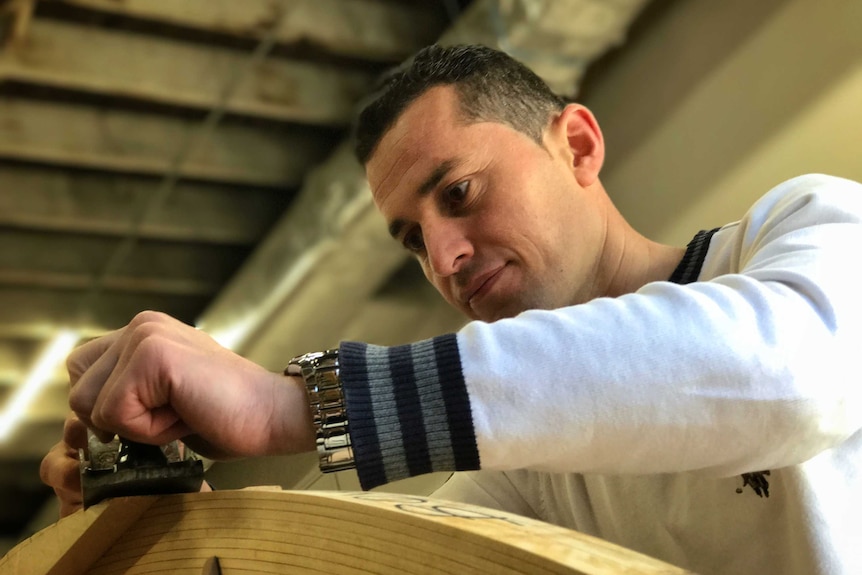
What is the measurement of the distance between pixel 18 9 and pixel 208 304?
1.52 metres

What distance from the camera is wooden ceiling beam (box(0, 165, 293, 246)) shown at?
305 cm

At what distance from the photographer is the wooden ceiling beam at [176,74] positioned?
2.52 meters

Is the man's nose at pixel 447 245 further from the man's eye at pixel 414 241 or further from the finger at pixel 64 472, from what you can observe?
the finger at pixel 64 472

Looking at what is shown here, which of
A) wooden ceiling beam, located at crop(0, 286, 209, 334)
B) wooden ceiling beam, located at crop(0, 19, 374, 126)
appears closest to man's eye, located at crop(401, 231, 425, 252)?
wooden ceiling beam, located at crop(0, 19, 374, 126)

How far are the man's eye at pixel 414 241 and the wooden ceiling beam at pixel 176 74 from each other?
1.74 meters

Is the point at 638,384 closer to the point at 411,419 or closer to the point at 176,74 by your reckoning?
the point at 411,419

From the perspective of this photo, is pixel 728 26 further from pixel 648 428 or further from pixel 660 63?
pixel 648 428

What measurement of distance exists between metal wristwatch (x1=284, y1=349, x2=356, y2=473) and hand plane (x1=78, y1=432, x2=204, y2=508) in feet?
0.34

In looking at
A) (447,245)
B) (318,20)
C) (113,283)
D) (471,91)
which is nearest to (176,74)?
(318,20)

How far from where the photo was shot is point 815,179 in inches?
31.8

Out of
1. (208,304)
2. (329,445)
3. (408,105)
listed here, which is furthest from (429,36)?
(329,445)

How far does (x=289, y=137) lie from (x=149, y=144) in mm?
477

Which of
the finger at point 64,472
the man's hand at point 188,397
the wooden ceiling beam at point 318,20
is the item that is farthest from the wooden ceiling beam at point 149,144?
the man's hand at point 188,397

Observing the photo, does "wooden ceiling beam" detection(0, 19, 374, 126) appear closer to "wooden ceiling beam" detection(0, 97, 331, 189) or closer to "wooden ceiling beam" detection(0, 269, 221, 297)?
"wooden ceiling beam" detection(0, 97, 331, 189)
